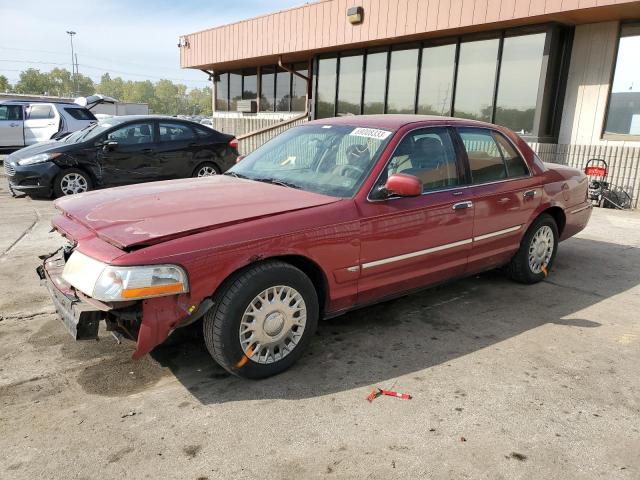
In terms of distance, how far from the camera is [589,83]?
969 centimetres

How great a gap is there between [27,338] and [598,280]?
5324 millimetres

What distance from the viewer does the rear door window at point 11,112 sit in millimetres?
14000

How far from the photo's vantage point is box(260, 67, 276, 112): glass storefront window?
59.3ft

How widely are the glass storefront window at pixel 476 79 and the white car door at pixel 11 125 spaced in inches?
461

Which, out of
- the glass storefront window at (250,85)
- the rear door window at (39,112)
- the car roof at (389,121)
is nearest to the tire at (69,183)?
the car roof at (389,121)

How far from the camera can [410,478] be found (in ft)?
7.64

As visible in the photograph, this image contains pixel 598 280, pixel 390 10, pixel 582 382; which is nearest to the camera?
pixel 582 382

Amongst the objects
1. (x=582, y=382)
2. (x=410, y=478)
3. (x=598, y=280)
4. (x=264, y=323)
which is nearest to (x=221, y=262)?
(x=264, y=323)

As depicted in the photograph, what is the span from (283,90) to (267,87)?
1120mm

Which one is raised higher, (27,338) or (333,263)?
(333,263)

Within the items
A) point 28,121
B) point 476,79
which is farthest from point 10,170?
point 476,79

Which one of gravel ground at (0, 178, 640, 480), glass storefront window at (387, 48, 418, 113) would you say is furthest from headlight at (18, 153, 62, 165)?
glass storefront window at (387, 48, 418, 113)

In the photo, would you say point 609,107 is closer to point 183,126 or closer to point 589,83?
point 589,83

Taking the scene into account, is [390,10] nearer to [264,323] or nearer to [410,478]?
[264,323]
